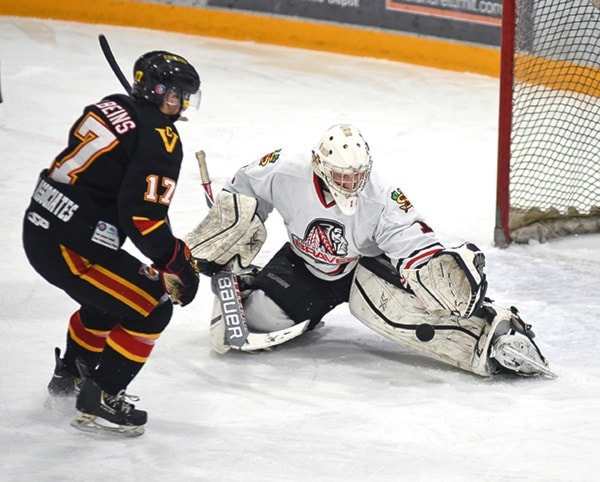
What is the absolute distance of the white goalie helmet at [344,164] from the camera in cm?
330

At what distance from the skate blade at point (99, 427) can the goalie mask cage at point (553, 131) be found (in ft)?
7.07

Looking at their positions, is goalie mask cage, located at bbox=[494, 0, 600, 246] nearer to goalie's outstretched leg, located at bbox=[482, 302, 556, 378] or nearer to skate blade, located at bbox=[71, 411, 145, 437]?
goalie's outstretched leg, located at bbox=[482, 302, 556, 378]

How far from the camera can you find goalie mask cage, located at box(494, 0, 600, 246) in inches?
186

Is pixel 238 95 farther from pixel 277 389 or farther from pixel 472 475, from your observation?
pixel 472 475

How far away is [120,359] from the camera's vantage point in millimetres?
2945

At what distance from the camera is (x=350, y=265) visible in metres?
3.62

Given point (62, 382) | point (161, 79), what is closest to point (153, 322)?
point (62, 382)

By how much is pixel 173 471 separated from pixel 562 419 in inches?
42.1

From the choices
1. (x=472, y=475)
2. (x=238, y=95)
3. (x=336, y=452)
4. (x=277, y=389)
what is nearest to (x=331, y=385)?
(x=277, y=389)

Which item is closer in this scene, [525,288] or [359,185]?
[359,185]

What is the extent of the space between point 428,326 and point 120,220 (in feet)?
3.65

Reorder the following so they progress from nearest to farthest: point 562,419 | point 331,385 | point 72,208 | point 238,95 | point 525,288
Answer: point 72,208 → point 562,419 → point 331,385 → point 525,288 → point 238,95

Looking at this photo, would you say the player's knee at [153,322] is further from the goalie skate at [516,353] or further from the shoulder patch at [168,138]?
the goalie skate at [516,353]

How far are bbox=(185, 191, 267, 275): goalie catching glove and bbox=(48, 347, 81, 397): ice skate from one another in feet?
1.85
